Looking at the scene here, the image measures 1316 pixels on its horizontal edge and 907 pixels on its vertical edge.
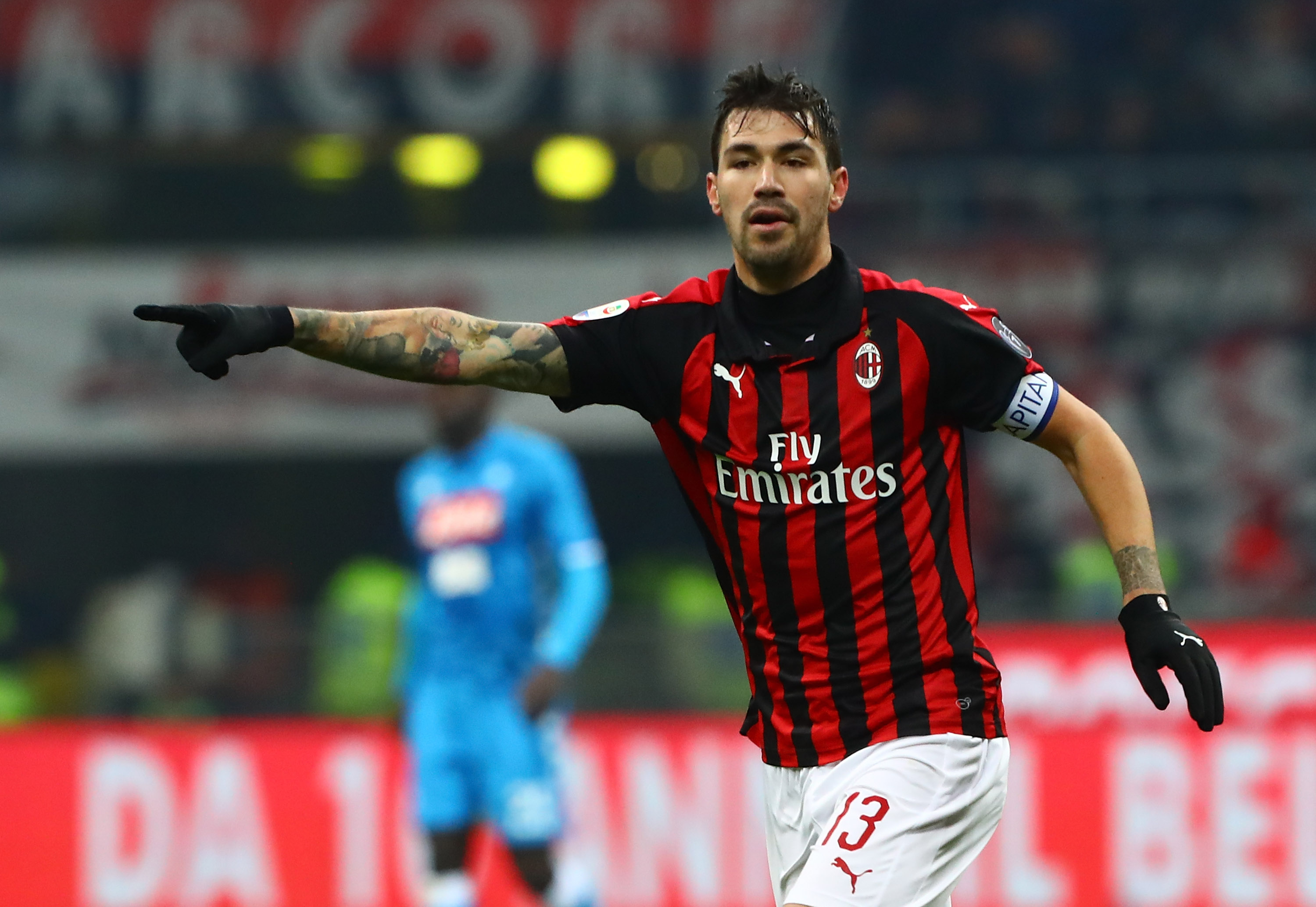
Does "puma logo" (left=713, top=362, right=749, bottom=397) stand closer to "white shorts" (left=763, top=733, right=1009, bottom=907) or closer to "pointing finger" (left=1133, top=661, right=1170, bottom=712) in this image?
"white shorts" (left=763, top=733, right=1009, bottom=907)

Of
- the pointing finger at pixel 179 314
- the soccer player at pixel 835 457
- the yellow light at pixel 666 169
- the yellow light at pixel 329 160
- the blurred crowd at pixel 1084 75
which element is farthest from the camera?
the blurred crowd at pixel 1084 75

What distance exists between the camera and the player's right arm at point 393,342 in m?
3.26

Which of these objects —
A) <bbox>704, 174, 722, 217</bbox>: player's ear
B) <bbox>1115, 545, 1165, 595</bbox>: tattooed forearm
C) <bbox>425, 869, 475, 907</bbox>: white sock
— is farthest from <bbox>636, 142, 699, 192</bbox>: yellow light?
<bbox>1115, 545, 1165, 595</bbox>: tattooed forearm

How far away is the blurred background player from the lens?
6.38 metres

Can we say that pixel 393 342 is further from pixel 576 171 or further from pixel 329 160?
pixel 329 160

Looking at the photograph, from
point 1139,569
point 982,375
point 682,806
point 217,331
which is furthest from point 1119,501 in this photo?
point 682,806

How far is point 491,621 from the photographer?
21.4 ft

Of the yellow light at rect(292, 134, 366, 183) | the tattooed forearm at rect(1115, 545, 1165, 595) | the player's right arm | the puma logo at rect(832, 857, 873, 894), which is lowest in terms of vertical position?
the puma logo at rect(832, 857, 873, 894)

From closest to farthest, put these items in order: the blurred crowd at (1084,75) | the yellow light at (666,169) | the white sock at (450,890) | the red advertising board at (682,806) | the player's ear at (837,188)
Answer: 1. the player's ear at (837,188)
2. the white sock at (450,890)
3. the red advertising board at (682,806)
4. the yellow light at (666,169)
5. the blurred crowd at (1084,75)

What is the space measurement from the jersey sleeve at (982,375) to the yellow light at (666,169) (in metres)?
8.18

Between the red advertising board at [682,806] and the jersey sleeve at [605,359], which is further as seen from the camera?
the red advertising board at [682,806]

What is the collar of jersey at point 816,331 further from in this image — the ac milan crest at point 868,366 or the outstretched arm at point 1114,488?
the outstretched arm at point 1114,488

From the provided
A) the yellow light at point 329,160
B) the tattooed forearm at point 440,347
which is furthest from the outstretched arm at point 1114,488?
the yellow light at point 329,160

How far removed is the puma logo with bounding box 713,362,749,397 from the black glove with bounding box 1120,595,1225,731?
0.78 m
